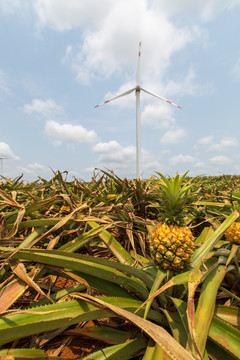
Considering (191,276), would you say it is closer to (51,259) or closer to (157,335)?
(157,335)

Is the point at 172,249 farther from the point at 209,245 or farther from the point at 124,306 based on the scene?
the point at 124,306

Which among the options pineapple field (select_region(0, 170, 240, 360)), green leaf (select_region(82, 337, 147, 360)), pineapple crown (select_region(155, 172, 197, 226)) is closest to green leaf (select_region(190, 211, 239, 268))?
pineapple field (select_region(0, 170, 240, 360))

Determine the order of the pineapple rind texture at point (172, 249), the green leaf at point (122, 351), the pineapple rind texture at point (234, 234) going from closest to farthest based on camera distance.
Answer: the green leaf at point (122, 351) → the pineapple rind texture at point (172, 249) → the pineapple rind texture at point (234, 234)

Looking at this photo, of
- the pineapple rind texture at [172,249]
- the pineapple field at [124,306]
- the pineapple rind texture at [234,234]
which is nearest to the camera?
the pineapple field at [124,306]

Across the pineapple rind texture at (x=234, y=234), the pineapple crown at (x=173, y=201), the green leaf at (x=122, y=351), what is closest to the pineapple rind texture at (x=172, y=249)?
the pineapple crown at (x=173, y=201)

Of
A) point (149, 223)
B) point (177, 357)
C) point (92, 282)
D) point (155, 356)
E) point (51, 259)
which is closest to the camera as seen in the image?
point (177, 357)

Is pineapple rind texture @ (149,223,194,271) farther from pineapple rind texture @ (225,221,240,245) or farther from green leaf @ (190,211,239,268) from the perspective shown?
pineapple rind texture @ (225,221,240,245)

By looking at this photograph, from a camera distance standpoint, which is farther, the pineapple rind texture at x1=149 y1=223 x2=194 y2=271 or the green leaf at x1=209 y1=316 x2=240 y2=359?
the pineapple rind texture at x1=149 y1=223 x2=194 y2=271

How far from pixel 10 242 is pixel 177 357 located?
1.50m

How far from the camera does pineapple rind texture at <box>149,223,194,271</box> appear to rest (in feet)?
4.44

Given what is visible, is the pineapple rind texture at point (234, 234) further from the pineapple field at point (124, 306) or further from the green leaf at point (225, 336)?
the green leaf at point (225, 336)

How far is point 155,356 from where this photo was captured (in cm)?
100

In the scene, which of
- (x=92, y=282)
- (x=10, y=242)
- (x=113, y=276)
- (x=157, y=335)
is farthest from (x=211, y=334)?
(x=10, y=242)

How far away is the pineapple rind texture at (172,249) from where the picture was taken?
1.35 m
